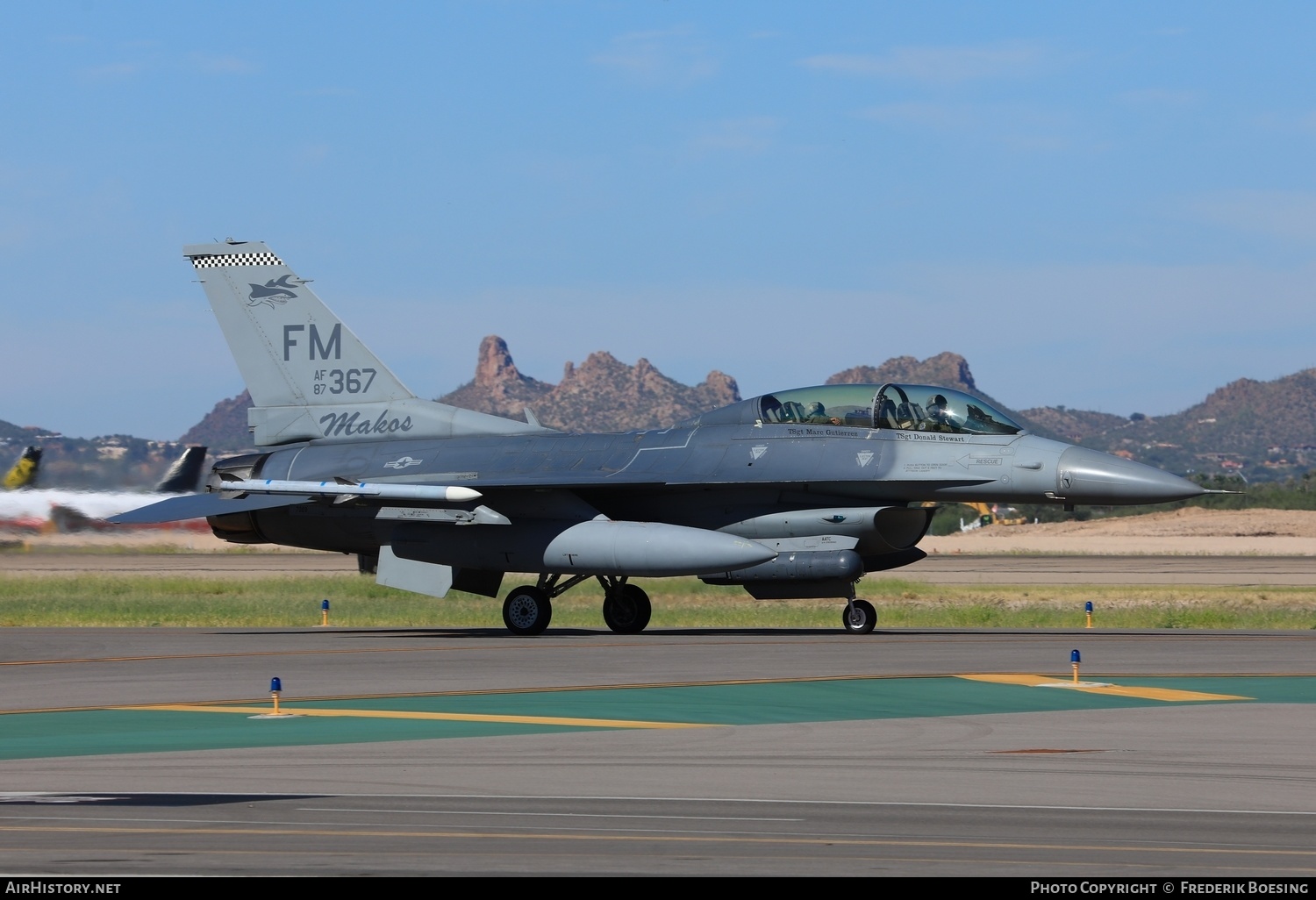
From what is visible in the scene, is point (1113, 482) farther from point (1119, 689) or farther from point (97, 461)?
point (97, 461)

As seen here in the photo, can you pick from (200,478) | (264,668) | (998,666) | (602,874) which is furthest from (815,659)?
(200,478)

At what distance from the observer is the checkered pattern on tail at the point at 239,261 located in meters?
26.5

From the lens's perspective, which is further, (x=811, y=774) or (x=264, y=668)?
(x=264, y=668)

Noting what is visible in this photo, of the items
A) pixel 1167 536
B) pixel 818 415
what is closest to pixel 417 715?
pixel 818 415

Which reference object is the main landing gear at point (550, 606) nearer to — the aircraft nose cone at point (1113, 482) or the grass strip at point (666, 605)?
the grass strip at point (666, 605)

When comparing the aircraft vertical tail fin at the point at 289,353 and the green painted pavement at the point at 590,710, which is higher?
the aircraft vertical tail fin at the point at 289,353

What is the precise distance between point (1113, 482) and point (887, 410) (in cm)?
309

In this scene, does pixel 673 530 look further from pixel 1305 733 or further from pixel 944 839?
pixel 944 839

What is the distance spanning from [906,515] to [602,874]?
15.7m

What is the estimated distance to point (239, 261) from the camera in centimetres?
2655

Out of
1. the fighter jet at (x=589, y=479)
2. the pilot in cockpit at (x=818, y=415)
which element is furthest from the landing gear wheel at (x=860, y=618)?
the pilot in cockpit at (x=818, y=415)

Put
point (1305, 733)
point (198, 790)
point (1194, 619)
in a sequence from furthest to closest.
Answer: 1. point (1194, 619)
2. point (1305, 733)
3. point (198, 790)

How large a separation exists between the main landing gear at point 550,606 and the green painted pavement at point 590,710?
27.3ft

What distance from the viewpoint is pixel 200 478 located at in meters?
28.8
